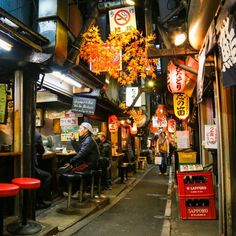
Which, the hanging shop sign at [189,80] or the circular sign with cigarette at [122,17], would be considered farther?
the circular sign with cigarette at [122,17]

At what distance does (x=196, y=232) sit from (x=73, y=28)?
10.8 meters

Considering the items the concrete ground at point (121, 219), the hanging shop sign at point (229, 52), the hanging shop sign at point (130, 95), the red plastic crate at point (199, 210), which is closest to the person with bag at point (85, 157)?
the concrete ground at point (121, 219)

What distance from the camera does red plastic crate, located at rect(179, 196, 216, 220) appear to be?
9242 millimetres

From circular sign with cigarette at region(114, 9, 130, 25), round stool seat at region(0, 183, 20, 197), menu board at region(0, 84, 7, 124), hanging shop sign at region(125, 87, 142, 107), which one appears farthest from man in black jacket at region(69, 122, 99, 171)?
hanging shop sign at region(125, 87, 142, 107)

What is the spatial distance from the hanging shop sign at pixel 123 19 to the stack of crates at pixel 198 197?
794 centimetres

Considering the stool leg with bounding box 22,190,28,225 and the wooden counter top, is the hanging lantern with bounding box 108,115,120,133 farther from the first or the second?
the stool leg with bounding box 22,190,28,225

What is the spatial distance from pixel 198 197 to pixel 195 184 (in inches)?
17.4

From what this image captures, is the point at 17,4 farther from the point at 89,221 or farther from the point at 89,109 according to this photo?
the point at 89,221

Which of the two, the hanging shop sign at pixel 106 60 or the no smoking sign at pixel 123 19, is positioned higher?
the no smoking sign at pixel 123 19

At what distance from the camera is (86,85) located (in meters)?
14.0

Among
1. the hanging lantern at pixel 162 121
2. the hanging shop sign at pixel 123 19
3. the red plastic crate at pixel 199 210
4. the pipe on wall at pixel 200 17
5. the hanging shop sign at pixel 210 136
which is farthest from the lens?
the hanging lantern at pixel 162 121

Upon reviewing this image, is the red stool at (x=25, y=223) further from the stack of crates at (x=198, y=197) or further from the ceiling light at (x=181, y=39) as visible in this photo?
the ceiling light at (x=181, y=39)

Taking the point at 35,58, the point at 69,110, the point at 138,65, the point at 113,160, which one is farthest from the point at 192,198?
the point at 138,65

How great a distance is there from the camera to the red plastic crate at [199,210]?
9242 millimetres
